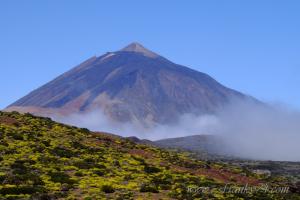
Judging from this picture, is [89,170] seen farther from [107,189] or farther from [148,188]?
[107,189]

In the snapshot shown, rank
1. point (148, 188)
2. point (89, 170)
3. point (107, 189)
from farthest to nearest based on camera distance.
→ point (89, 170) < point (148, 188) < point (107, 189)

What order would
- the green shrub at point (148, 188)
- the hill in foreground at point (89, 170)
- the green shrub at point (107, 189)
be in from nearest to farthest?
1. the hill in foreground at point (89, 170)
2. the green shrub at point (107, 189)
3. the green shrub at point (148, 188)

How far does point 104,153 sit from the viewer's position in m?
44.1

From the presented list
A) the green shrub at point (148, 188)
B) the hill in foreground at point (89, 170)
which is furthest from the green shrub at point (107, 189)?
the green shrub at point (148, 188)

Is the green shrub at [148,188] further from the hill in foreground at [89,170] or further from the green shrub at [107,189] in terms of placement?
A: the green shrub at [107,189]

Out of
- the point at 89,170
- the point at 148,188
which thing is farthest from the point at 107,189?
the point at 89,170

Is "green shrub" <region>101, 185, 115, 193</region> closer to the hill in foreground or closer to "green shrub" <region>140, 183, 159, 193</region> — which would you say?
→ the hill in foreground

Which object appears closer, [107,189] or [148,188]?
[107,189]

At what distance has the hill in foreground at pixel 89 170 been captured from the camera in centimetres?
2856

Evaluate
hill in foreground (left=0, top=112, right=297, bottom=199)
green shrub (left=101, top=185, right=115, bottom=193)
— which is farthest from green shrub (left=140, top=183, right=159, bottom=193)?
green shrub (left=101, top=185, right=115, bottom=193)

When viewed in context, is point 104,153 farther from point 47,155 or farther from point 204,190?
point 204,190

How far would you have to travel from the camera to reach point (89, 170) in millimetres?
34969

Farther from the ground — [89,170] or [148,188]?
[89,170]

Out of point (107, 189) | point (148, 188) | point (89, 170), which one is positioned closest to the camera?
point (107, 189)
